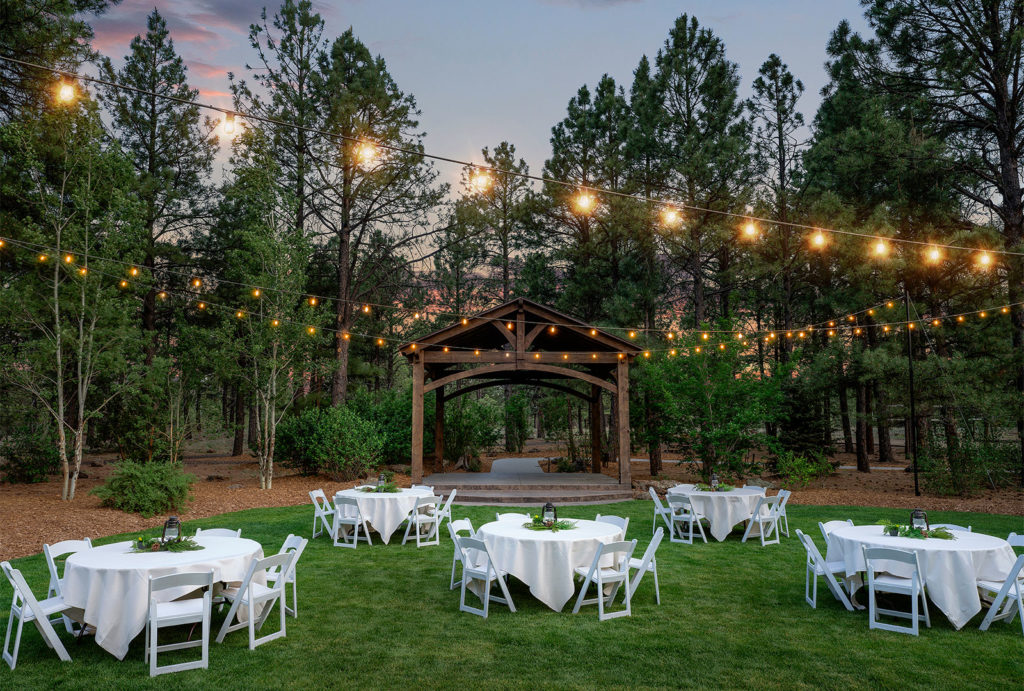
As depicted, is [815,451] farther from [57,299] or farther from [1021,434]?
[57,299]

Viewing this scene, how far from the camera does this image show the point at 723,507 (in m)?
8.82

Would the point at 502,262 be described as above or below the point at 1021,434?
above

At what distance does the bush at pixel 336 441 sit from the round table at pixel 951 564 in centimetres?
1163

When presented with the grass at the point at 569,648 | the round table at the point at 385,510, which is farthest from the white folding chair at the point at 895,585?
the round table at the point at 385,510

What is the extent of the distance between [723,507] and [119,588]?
742 cm

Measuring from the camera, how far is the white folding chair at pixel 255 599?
436cm

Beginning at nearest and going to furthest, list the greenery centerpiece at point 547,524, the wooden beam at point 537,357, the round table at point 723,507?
the greenery centerpiece at point 547,524, the round table at point 723,507, the wooden beam at point 537,357

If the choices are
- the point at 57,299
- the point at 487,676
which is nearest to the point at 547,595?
the point at 487,676

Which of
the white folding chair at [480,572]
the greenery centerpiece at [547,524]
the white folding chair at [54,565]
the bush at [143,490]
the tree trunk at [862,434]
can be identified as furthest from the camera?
the tree trunk at [862,434]

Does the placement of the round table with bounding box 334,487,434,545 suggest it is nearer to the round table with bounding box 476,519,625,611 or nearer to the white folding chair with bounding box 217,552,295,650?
the round table with bounding box 476,519,625,611

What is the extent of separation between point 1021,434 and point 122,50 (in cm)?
2668

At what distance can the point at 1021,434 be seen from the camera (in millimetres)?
13211

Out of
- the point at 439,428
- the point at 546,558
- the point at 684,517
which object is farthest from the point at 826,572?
the point at 439,428

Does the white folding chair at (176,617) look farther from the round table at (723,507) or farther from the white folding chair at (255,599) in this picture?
the round table at (723,507)
